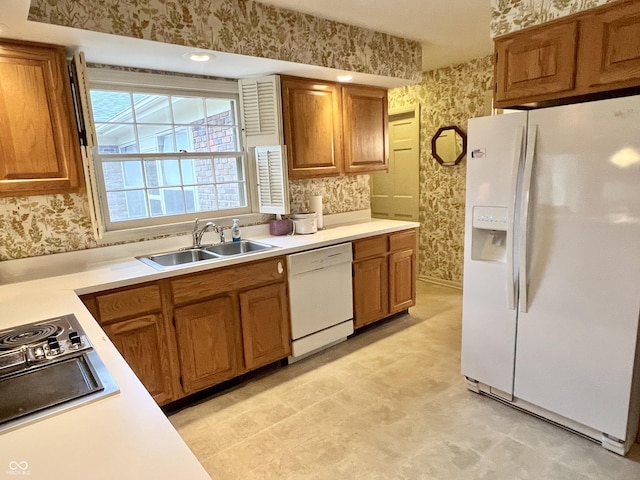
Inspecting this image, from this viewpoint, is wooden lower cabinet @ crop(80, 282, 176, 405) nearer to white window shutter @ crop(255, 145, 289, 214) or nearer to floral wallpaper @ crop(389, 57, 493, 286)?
white window shutter @ crop(255, 145, 289, 214)

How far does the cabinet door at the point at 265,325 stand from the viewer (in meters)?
2.59

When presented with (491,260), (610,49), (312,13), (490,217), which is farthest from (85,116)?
(610,49)

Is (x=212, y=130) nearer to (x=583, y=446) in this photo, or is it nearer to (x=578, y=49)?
(x=578, y=49)

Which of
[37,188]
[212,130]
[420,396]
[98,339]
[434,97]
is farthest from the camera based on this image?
[434,97]

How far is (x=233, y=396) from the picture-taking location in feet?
8.34

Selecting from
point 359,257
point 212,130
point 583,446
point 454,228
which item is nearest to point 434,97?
point 454,228

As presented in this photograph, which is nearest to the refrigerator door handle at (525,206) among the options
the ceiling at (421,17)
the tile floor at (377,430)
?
the tile floor at (377,430)

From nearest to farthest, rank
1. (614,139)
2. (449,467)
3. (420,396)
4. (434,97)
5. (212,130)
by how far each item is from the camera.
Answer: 1. (614,139)
2. (449,467)
3. (420,396)
4. (212,130)
5. (434,97)

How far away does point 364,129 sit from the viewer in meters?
3.51

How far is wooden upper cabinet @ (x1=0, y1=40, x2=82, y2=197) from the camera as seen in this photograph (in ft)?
6.33

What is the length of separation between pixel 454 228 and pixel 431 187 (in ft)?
1.78

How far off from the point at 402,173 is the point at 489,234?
2.58 m

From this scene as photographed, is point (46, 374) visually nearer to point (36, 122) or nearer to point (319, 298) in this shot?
point (36, 122)

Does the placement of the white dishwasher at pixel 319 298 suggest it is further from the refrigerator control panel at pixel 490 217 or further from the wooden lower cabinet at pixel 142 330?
the refrigerator control panel at pixel 490 217
